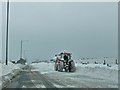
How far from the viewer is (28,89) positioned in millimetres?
18297

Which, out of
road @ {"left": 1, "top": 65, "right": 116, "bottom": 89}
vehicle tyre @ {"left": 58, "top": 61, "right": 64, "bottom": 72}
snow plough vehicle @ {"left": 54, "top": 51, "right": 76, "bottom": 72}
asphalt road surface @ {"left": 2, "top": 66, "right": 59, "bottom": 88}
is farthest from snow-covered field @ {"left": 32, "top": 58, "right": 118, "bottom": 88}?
vehicle tyre @ {"left": 58, "top": 61, "right": 64, "bottom": 72}

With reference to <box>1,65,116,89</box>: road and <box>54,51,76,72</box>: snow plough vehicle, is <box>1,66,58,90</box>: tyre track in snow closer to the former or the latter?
<box>1,65,116,89</box>: road

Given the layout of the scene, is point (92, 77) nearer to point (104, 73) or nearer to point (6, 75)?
point (104, 73)

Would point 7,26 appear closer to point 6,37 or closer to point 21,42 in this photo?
point 6,37

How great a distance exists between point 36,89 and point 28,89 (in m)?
0.44

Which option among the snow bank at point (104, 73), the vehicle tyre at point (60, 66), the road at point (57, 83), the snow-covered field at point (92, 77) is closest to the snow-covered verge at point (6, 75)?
the road at point (57, 83)

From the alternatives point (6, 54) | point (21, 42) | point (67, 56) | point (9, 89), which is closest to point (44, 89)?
point (9, 89)

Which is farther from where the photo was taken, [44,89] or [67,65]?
[67,65]

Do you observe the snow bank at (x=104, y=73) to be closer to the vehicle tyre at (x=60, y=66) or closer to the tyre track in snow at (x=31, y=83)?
the vehicle tyre at (x=60, y=66)

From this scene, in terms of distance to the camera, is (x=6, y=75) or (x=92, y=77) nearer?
(x=92, y=77)

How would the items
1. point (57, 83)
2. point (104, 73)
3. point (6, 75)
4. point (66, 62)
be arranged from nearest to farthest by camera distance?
point (57, 83) → point (6, 75) → point (104, 73) → point (66, 62)

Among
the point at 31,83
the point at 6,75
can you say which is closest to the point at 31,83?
the point at 31,83

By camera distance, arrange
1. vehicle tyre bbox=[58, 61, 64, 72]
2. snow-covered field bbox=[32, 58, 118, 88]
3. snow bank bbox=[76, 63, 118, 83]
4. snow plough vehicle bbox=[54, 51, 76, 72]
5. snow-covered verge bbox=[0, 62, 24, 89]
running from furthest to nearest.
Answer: vehicle tyre bbox=[58, 61, 64, 72], snow plough vehicle bbox=[54, 51, 76, 72], snow bank bbox=[76, 63, 118, 83], snow-covered verge bbox=[0, 62, 24, 89], snow-covered field bbox=[32, 58, 118, 88]

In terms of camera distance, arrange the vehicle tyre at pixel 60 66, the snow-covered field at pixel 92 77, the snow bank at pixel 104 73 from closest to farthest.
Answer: the snow-covered field at pixel 92 77, the snow bank at pixel 104 73, the vehicle tyre at pixel 60 66
